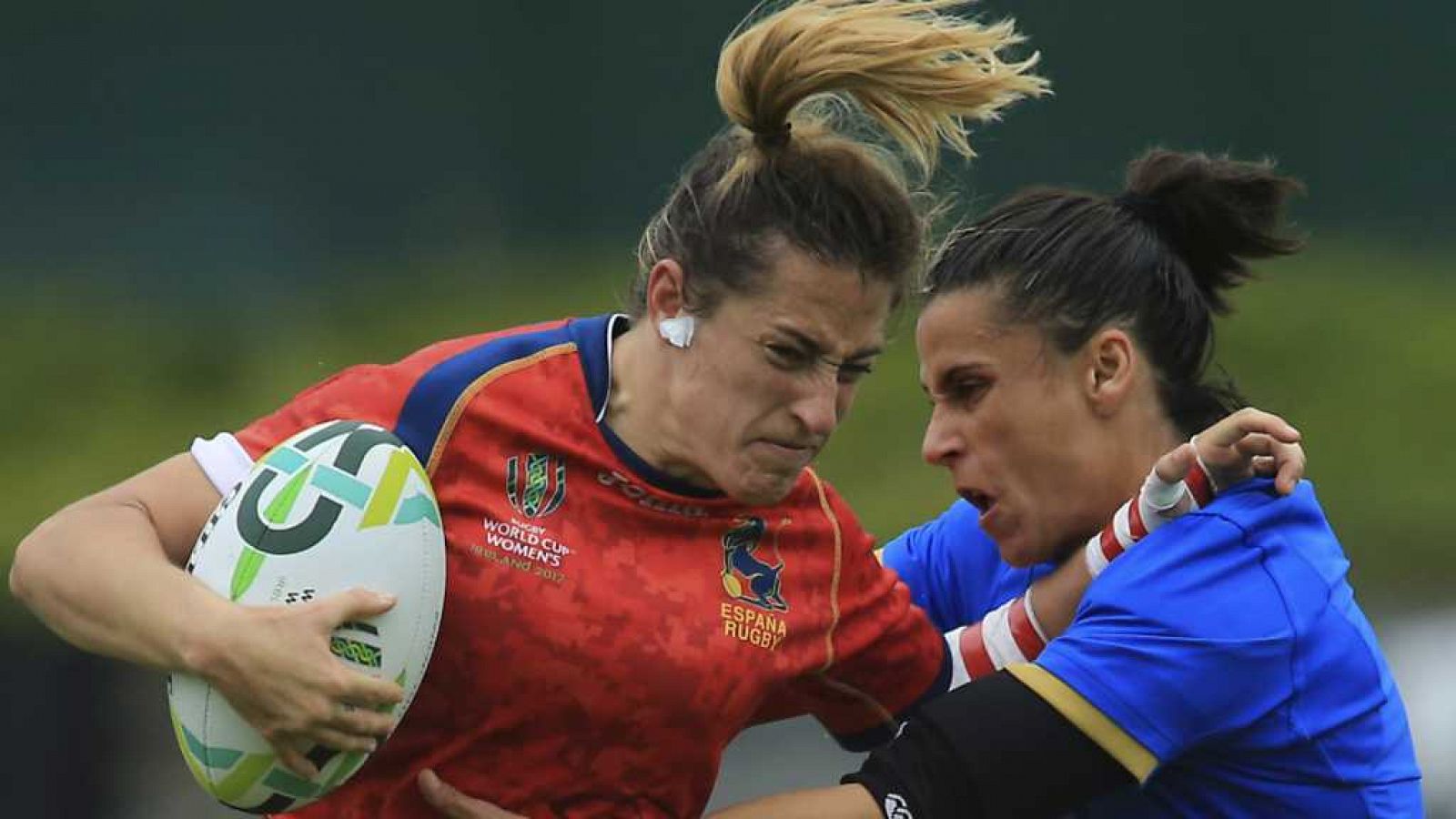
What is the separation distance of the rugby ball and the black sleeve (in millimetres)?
765

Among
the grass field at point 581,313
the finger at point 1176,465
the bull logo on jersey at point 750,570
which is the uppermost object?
the finger at point 1176,465

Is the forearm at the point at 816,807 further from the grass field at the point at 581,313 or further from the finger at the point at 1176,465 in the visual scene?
the grass field at the point at 581,313

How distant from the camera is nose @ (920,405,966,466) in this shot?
388 cm

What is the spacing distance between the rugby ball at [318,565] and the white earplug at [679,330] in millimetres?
471

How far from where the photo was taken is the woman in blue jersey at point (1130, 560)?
11.6 feet

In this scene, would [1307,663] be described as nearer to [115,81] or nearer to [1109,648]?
[1109,648]

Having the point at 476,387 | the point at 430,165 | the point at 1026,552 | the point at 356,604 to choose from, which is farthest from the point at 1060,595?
the point at 430,165

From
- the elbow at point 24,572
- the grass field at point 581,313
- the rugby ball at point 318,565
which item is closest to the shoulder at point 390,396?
the rugby ball at point 318,565

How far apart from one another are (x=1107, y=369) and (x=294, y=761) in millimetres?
1428

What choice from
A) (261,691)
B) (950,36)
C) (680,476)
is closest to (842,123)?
(950,36)

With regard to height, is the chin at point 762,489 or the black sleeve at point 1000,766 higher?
the chin at point 762,489

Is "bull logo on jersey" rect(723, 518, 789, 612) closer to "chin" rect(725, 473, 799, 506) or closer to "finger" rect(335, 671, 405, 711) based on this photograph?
"chin" rect(725, 473, 799, 506)

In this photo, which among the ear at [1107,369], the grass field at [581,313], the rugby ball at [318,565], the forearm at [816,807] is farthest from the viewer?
the grass field at [581,313]

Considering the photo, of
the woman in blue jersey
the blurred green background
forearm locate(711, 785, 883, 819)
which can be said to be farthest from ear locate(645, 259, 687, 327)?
the blurred green background
